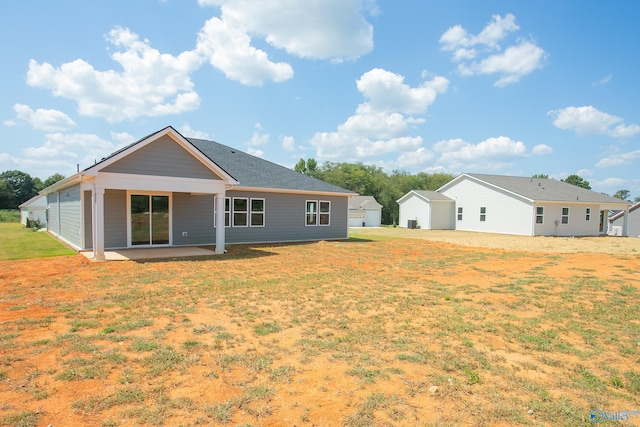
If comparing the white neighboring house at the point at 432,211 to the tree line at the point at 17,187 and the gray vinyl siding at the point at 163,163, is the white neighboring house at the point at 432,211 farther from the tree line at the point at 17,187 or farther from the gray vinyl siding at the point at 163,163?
the tree line at the point at 17,187

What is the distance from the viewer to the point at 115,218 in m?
13.4

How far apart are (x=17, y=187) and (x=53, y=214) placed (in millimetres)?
56122

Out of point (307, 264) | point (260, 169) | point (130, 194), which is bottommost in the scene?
point (307, 264)

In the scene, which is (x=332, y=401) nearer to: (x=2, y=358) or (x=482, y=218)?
(x=2, y=358)

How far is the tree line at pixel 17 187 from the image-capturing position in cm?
5619

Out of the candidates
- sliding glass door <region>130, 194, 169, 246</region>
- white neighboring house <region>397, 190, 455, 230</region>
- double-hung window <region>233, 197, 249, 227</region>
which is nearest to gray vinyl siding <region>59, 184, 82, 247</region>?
sliding glass door <region>130, 194, 169, 246</region>

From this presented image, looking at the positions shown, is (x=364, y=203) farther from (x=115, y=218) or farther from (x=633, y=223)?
(x=115, y=218)

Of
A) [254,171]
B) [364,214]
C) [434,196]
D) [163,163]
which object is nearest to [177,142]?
[163,163]

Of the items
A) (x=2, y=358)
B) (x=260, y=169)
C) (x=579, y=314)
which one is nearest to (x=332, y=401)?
(x=2, y=358)

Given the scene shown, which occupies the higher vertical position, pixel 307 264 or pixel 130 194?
pixel 130 194

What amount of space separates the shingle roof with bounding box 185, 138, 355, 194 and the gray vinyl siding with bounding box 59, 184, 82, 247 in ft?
17.2

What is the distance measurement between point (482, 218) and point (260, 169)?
1980cm

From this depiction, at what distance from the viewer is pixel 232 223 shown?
16234mm

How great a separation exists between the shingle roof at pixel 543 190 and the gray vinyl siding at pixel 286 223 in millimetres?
15295
